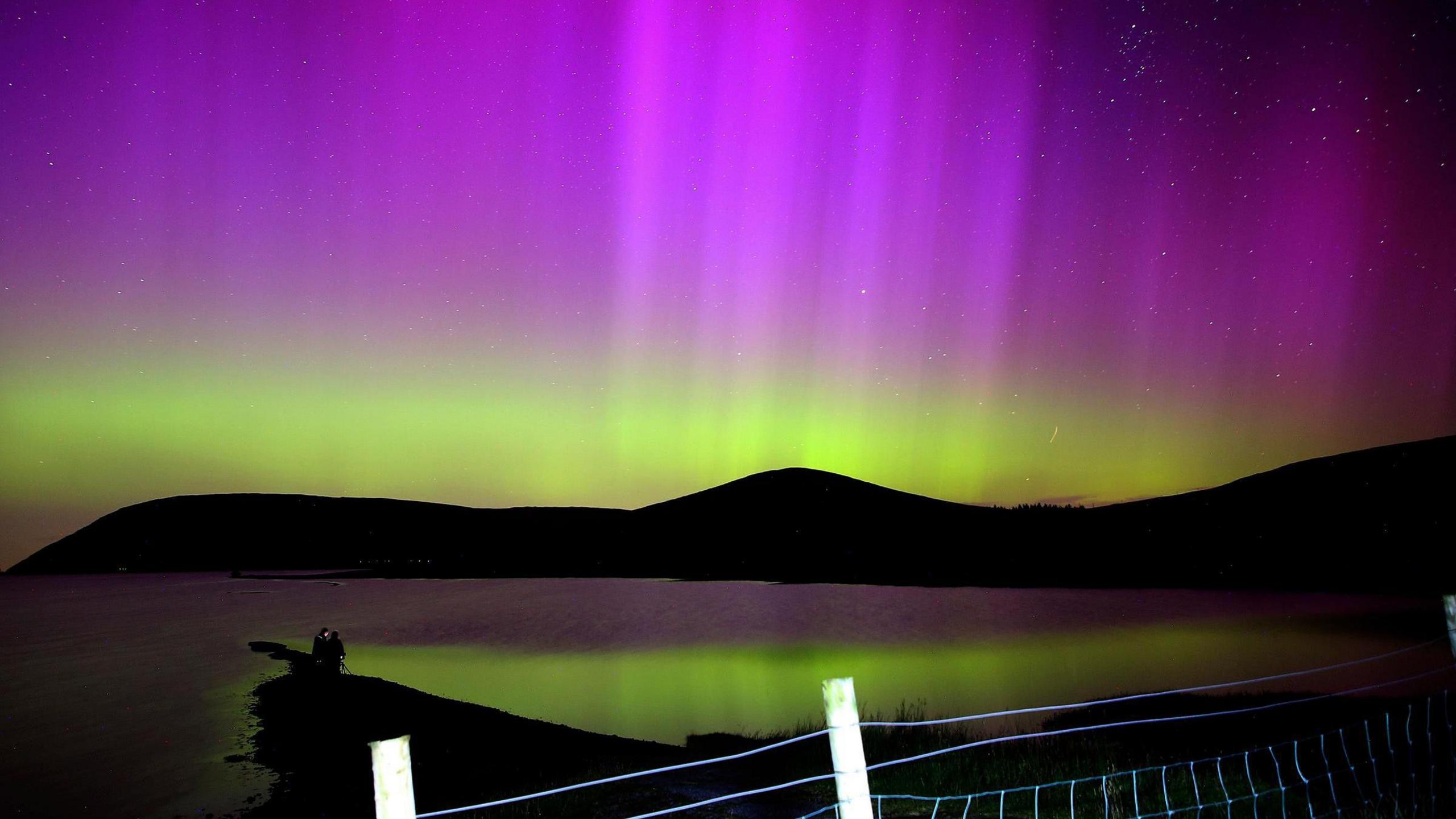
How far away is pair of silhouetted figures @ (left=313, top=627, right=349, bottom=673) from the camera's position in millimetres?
36188

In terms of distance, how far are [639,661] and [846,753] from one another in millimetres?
47631

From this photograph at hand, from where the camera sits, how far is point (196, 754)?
26250 millimetres

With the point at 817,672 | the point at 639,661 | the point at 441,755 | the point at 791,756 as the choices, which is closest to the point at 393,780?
the point at 791,756

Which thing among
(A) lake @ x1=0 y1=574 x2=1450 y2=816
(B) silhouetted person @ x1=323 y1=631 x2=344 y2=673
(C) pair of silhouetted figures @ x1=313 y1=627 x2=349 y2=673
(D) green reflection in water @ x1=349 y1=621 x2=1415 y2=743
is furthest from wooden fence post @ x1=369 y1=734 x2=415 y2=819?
(B) silhouetted person @ x1=323 y1=631 x2=344 y2=673

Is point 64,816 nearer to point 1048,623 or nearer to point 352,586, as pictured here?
point 1048,623

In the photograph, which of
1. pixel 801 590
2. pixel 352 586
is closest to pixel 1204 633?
pixel 801 590

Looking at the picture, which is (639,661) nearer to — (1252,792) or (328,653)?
(328,653)

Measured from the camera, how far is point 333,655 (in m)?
36.8

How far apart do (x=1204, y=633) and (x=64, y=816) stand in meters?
58.3

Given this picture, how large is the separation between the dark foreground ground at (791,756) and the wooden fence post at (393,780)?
287 inches

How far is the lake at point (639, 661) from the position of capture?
28.2 metres

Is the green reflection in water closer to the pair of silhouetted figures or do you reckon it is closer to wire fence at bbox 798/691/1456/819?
the pair of silhouetted figures

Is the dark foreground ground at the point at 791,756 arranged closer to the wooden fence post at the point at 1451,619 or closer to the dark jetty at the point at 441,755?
the dark jetty at the point at 441,755

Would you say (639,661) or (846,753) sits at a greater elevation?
(846,753)
